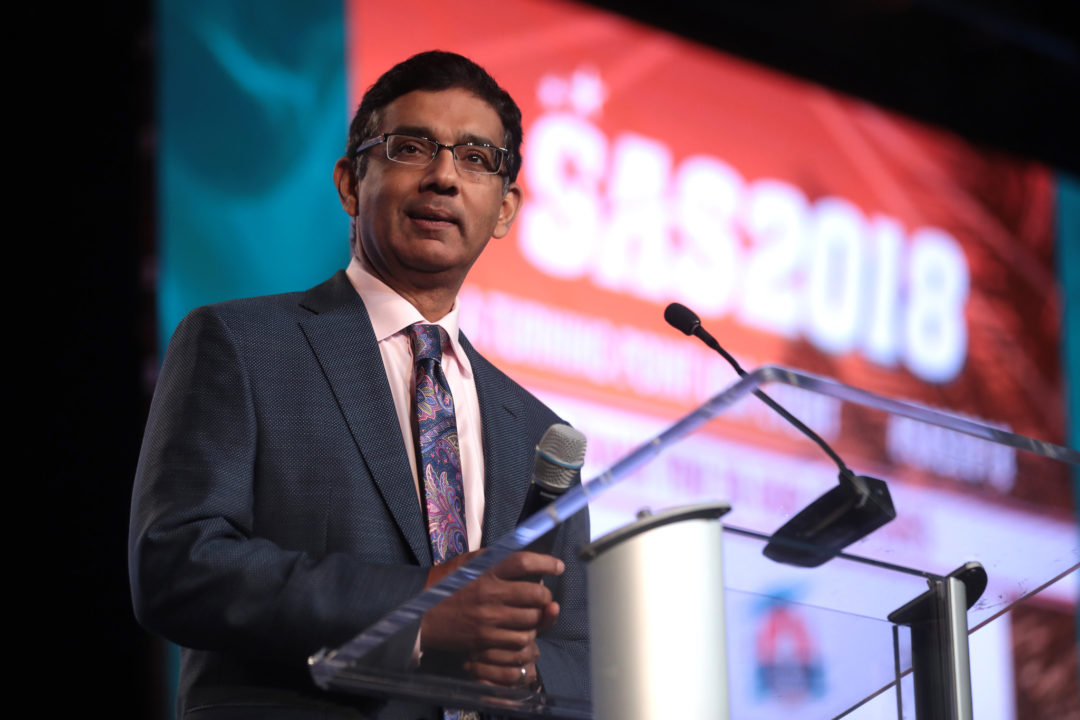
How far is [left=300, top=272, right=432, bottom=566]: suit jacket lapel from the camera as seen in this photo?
1605 millimetres

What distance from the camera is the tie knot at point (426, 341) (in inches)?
71.3

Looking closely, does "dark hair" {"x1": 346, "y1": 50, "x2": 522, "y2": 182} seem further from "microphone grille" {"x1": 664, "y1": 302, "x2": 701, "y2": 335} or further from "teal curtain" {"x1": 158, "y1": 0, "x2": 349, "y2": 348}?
"teal curtain" {"x1": 158, "y1": 0, "x2": 349, "y2": 348}

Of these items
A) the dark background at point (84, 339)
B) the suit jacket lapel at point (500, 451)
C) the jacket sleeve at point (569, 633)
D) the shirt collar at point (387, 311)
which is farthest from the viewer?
the dark background at point (84, 339)

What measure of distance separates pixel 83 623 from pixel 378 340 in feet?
5.39

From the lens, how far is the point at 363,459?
1.62 m

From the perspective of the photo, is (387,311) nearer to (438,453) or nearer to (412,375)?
(412,375)

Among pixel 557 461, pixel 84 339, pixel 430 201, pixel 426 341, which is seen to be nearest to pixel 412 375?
pixel 426 341

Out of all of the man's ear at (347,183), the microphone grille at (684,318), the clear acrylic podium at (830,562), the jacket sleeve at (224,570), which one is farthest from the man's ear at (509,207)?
the clear acrylic podium at (830,562)

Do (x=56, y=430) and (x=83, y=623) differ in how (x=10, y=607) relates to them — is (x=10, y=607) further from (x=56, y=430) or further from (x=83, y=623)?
(x=56, y=430)

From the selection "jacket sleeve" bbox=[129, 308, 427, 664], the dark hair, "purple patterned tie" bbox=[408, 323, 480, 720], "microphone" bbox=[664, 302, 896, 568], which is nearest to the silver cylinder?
"microphone" bbox=[664, 302, 896, 568]

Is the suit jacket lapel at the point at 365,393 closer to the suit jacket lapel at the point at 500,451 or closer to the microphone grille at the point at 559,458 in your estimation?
the suit jacket lapel at the point at 500,451

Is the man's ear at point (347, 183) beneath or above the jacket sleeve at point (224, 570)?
above

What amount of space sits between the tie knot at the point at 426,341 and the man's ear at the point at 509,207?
30cm

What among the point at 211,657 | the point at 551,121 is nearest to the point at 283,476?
the point at 211,657
